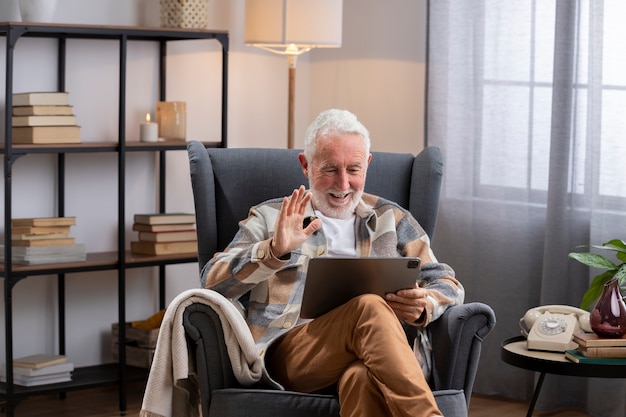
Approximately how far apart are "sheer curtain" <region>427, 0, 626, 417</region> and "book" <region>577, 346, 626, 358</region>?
99cm

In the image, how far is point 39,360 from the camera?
4113 mm

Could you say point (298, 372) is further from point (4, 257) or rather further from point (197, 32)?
point (197, 32)

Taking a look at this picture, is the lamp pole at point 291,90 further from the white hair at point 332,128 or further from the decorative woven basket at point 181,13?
the white hair at point 332,128

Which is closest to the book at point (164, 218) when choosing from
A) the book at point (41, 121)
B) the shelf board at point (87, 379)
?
the book at point (41, 121)

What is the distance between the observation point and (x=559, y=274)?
411cm

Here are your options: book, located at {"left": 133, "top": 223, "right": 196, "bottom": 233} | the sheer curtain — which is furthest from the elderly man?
book, located at {"left": 133, "top": 223, "right": 196, "bottom": 233}

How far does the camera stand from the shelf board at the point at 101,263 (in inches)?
155

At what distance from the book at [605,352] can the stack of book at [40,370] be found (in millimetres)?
2073

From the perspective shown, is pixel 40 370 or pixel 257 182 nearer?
pixel 257 182

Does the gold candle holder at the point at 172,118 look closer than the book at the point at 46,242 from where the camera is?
No

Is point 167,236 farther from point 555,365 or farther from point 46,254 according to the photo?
point 555,365

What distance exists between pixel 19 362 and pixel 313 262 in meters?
1.86

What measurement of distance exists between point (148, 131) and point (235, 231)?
47.0 inches

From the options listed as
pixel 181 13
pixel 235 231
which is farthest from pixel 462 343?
pixel 181 13
